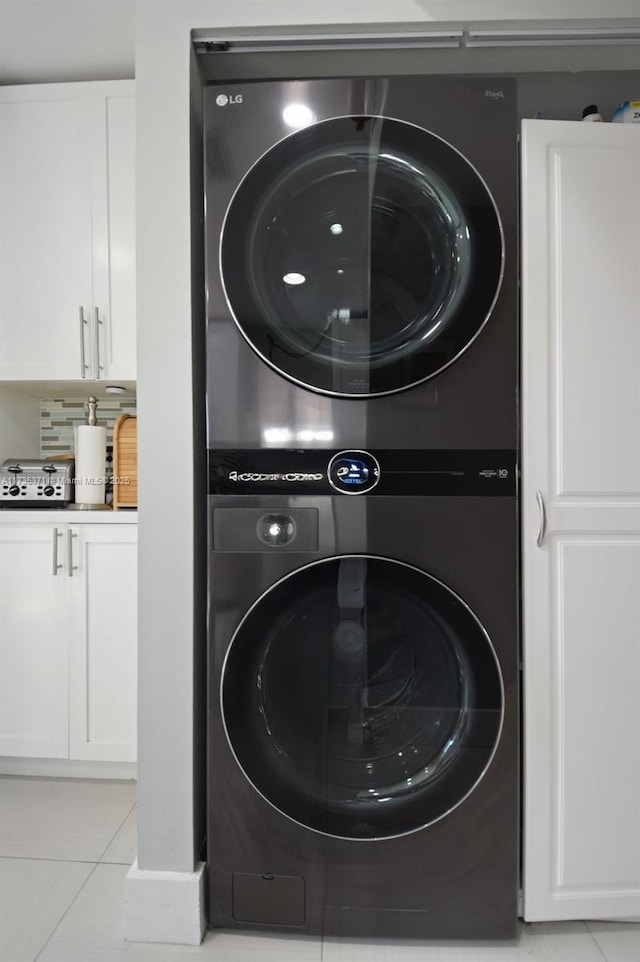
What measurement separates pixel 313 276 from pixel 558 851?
4.57 feet

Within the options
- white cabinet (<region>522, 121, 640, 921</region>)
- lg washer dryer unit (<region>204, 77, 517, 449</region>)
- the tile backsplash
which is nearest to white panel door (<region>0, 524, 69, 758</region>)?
the tile backsplash

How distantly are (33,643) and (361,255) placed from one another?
166 cm

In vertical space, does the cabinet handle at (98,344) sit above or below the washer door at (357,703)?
above

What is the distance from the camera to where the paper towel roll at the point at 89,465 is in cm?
204

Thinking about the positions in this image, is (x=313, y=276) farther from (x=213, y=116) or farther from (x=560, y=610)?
(x=560, y=610)

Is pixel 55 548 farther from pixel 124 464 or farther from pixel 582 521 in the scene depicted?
pixel 582 521

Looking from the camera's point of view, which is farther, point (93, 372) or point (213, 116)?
point (93, 372)

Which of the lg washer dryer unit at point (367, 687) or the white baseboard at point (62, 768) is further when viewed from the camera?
the white baseboard at point (62, 768)

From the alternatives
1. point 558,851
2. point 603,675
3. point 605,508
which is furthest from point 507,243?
point 558,851

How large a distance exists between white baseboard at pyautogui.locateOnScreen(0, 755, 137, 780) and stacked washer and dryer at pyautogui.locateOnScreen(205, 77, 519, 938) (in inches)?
35.4

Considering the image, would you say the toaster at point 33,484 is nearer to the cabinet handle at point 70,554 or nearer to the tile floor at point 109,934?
the cabinet handle at point 70,554

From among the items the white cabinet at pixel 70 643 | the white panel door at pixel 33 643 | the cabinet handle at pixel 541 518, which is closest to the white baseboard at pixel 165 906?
the white cabinet at pixel 70 643

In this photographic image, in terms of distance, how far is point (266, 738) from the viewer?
127 centimetres

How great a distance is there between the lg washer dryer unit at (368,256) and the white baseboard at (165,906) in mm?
1033
